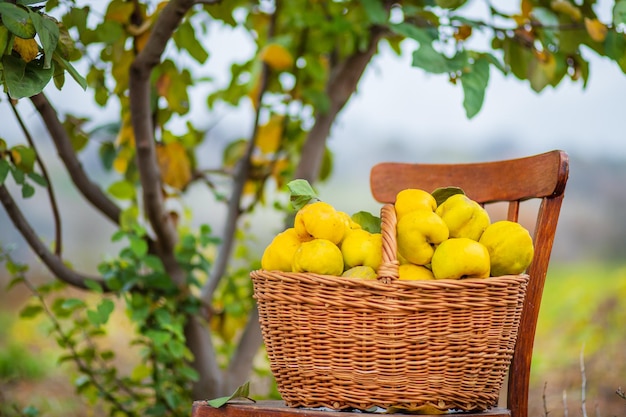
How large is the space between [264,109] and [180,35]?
552 mm

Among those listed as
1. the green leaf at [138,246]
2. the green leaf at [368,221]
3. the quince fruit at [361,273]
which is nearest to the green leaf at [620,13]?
the green leaf at [368,221]

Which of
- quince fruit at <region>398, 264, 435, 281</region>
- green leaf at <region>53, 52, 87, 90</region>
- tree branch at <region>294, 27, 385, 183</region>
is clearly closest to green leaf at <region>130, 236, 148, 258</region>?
tree branch at <region>294, 27, 385, 183</region>

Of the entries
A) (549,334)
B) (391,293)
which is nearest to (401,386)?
(391,293)

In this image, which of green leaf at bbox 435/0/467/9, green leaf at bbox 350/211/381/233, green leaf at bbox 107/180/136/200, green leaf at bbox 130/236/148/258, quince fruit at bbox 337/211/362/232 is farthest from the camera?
green leaf at bbox 107/180/136/200

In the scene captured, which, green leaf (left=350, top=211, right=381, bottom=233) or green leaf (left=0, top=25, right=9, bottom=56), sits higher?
green leaf (left=0, top=25, right=9, bottom=56)

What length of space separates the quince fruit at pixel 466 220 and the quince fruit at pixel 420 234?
0.13 feet

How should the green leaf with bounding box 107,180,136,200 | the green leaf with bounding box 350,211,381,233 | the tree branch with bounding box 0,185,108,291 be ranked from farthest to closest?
1. the green leaf with bounding box 107,180,136,200
2. the tree branch with bounding box 0,185,108,291
3. the green leaf with bounding box 350,211,381,233

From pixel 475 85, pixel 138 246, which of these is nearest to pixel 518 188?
pixel 475 85

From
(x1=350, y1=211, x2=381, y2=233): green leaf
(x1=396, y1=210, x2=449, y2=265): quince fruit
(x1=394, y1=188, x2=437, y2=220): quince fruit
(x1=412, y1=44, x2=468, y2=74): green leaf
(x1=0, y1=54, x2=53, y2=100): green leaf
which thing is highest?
(x1=412, y1=44, x2=468, y2=74): green leaf

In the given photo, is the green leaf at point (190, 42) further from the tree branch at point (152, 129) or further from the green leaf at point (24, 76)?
the green leaf at point (24, 76)

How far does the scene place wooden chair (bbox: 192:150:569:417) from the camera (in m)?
1.03

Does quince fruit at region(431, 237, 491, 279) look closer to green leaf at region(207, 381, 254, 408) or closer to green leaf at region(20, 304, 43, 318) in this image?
green leaf at region(207, 381, 254, 408)

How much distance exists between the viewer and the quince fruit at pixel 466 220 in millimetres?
996

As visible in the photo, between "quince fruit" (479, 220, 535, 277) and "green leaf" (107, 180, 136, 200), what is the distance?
1072 mm
